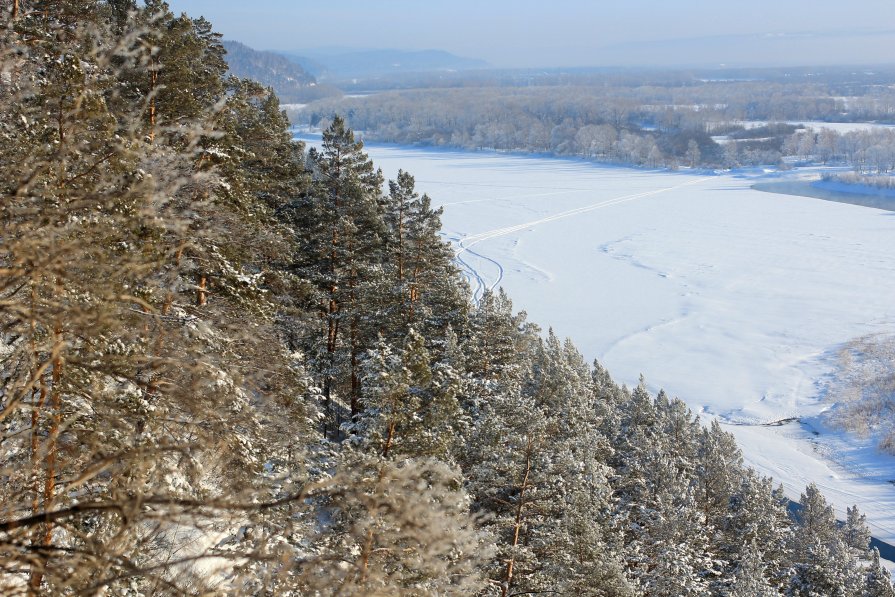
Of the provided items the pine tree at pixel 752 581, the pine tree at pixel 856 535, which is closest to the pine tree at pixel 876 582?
the pine tree at pixel 856 535

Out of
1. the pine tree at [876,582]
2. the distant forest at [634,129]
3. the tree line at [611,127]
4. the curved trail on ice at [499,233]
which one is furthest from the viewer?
the tree line at [611,127]

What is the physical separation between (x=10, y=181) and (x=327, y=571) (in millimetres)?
2440

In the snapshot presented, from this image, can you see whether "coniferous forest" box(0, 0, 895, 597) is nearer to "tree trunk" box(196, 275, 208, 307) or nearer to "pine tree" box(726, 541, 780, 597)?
"pine tree" box(726, 541, 780, 597)

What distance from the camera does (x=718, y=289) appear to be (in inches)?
1999

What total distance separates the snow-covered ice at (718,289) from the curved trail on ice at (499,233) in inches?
9.7

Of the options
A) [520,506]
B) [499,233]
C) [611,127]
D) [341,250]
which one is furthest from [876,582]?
[611,127]

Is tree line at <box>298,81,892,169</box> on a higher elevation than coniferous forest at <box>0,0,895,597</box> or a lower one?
higher

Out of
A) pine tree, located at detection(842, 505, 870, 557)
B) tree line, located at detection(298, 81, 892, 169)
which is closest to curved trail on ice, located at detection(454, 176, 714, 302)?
pine tree, located at detection(842, 505, 870, 557)

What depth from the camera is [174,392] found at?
8.60 ft

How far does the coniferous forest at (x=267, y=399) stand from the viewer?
222 cm

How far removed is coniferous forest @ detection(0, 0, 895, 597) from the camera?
7.29 ft

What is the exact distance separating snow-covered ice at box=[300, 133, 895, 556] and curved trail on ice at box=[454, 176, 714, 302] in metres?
0.25

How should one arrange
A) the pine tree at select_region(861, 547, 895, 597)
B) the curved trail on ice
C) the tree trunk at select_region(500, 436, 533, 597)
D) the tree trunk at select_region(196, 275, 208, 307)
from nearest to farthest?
the tree trunk at select_region(196, 275, 208, 307), the tree trunk at select_region(500, 436, 533, 597), the pine tree at select_region(861, 547, 895, 597), the curved trail on ice

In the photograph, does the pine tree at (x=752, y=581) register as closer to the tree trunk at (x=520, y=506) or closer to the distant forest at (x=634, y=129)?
the tree trunk at (x=520, y=506)
